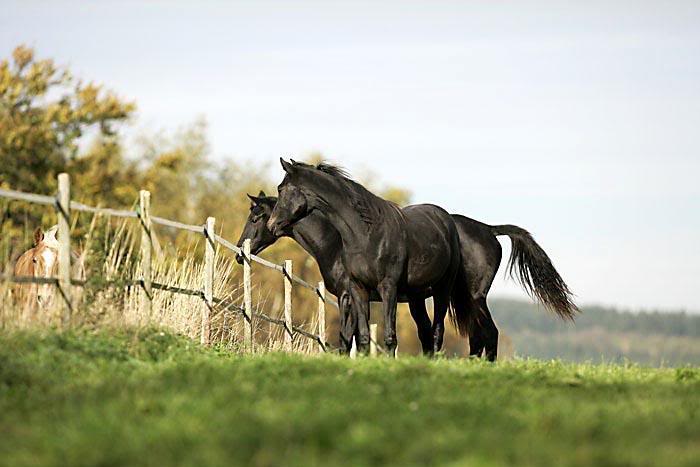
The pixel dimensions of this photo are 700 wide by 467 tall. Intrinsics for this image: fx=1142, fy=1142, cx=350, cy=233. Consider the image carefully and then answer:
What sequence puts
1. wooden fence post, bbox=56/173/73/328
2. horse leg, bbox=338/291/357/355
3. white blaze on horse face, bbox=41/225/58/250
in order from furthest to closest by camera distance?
horse leg, bbox=338/291/357/355, white blaze on horse face, bbox=41/225/58/250, wooden fence post, bbox=56/173/73/328

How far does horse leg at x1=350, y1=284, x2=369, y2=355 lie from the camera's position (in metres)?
13.7

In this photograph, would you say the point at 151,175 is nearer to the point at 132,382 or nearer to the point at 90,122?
the point at 90,122

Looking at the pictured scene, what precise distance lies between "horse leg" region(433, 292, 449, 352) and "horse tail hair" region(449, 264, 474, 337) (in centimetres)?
68

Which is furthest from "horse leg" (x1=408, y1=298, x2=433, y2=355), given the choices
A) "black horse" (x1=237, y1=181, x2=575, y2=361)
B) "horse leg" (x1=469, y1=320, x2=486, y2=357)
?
"horse leg" (x1=469, y1=320, x2=486, y2=357)

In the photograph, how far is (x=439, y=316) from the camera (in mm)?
15914

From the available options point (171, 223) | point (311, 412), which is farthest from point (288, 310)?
point (311, 412)

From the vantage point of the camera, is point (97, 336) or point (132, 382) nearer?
point (132, 382)

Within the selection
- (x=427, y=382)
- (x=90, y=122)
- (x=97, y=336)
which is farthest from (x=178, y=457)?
(x=90, y=122)

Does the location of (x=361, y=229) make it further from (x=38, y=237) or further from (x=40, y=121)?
(x=40, y=121)

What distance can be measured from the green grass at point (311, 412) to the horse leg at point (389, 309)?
8.42ft

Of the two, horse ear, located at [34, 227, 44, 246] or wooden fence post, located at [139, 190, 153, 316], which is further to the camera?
horse ear, located at [34, 227, 44, 246]

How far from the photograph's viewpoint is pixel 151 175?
38.6m

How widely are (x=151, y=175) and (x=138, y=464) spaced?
33.1 metres

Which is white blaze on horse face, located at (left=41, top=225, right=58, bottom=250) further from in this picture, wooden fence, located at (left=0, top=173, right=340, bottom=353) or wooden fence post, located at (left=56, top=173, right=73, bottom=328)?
wooden fence post, located at (left=56, top=173, right=73, bottom=328)
